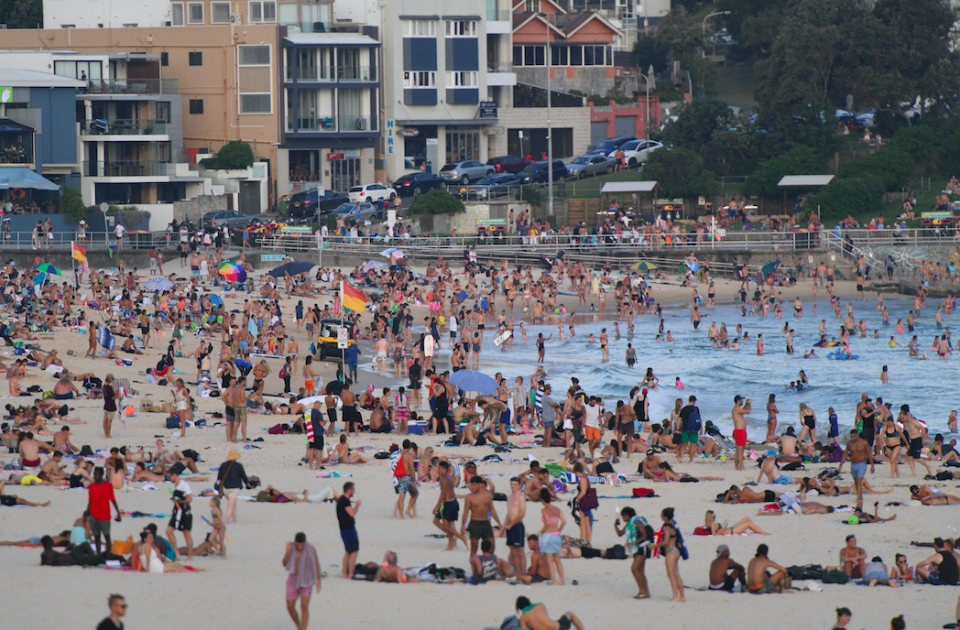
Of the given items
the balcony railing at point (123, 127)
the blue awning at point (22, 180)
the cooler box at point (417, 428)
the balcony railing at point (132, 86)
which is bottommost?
the cooler box at point (417, 428)

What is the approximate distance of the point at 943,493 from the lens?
17297mm

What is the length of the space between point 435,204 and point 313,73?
965 cm

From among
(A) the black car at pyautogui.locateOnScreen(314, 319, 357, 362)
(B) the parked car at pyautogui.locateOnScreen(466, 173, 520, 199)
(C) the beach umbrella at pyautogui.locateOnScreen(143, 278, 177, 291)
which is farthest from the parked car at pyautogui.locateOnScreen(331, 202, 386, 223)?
(A) the black car at pyautogui.locateOnScreen(314, 319, 357, 362)

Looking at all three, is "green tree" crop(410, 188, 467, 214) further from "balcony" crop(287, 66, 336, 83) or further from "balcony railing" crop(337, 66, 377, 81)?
"balcony" crop(287, 66, 336, 83)

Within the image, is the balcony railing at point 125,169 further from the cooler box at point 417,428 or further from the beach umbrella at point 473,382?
the cooler box at point 417,428

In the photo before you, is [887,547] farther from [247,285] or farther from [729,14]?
[729,14]

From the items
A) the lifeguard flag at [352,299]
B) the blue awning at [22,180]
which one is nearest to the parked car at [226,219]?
the blue awning at [22,180]

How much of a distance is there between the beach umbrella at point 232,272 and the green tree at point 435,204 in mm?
12228

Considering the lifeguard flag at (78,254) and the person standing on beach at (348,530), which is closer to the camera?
the person standing on beach at (348,530)

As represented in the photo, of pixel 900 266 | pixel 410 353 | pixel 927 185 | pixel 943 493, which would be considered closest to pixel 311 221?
pixel 410 353

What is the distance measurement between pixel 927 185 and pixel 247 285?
Result: 28.0 m

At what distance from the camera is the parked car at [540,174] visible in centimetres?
5301

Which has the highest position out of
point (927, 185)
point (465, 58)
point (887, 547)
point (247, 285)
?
point (465, 58)

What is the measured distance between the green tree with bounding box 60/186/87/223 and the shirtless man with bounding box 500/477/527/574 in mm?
35810
